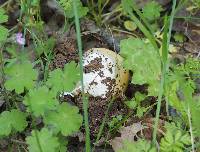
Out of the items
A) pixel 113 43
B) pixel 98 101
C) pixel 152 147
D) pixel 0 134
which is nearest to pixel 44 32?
pixel 113 43

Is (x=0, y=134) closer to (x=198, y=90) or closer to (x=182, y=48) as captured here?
(x=198, y=90)

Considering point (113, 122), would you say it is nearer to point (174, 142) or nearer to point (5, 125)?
point (174, 142)

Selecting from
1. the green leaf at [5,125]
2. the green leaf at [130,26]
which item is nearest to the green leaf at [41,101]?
the green leaf at [5,125]

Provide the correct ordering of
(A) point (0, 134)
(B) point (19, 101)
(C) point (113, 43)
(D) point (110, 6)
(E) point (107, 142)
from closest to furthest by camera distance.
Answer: (A) point (0, 134)
(E) point (107, 142)
(B) point (19, 101)
(C) point (113, 43)
(D) point (110, 6)

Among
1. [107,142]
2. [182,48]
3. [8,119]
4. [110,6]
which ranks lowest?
[107,142]

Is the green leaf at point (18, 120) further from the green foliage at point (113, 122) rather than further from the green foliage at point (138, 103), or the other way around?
the green foliage at point (138, 103)

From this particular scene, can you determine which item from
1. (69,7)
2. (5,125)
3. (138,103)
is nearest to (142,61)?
(138,103)
